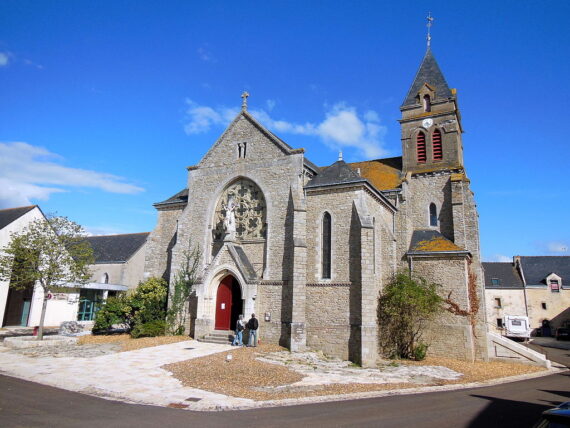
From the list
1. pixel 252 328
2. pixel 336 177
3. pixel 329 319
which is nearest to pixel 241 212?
pixel 336 177

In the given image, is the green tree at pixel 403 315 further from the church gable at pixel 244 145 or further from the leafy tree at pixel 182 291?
the leafy tree at pixel 182 291

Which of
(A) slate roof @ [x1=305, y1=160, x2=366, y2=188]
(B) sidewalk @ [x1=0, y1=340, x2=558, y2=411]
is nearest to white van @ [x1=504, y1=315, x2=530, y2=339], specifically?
(B) sidewalk @ [x1=0, y1=340, x2=558, y2=411]

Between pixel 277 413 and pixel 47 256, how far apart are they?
1685 cm

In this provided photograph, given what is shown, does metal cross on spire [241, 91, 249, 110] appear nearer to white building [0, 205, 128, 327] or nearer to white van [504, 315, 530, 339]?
white building [0, 205, 128, 327]

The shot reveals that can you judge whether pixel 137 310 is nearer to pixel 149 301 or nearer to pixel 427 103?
pixel 149 301

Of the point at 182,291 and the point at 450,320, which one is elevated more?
the point at 182,291

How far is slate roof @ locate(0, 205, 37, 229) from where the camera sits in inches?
1082

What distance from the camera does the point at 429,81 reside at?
97.1 feet

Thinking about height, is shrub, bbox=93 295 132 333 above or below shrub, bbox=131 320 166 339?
above

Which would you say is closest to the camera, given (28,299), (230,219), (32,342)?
(32,342)

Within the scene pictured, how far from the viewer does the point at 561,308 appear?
42125 millimetres

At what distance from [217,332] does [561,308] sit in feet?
127

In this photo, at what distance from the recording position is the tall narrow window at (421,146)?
2783 cm

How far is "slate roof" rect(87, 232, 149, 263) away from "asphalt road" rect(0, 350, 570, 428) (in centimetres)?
2374
